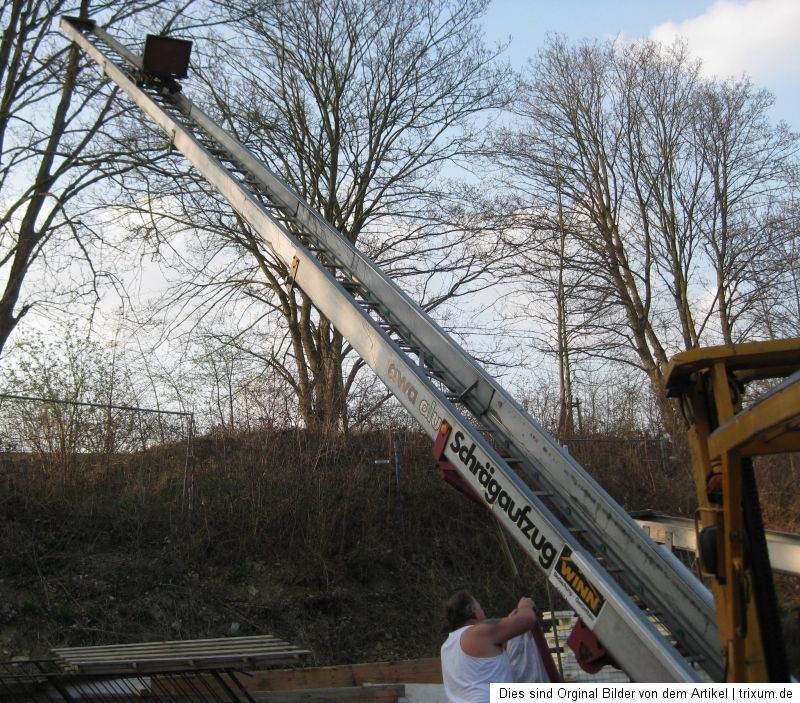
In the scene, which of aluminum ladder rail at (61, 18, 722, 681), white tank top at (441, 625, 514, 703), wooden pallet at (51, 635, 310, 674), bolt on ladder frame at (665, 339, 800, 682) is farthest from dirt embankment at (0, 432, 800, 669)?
bolt on ladder frame at (665, 339, 800, 682)

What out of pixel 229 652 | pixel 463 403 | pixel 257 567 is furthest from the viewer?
pixel 257 567

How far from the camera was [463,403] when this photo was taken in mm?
5887

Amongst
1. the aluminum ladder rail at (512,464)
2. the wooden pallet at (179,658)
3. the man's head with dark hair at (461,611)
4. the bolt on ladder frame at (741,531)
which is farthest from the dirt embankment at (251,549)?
the bolt on ladder frame at (741,531)

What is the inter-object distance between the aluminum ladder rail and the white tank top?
52 centimetres

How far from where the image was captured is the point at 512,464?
5414mm

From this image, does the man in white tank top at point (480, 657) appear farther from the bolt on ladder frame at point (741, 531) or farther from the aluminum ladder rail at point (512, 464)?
the bolt on ladder frame at point (741, 531)

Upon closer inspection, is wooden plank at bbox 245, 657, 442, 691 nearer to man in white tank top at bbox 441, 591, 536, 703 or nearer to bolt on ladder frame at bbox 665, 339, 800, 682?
man in white tank top at bbox 441, 591, 536, 703

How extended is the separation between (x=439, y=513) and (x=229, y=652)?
8.39m

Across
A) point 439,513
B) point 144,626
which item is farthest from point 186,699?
point 439,513

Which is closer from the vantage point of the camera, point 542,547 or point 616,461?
point 542,547

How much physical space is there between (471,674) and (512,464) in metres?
1.61

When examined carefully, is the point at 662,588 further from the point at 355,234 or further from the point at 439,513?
the point at 355,234

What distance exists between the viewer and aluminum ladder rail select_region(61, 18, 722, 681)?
421 cm

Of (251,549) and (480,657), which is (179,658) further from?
(251,549)
